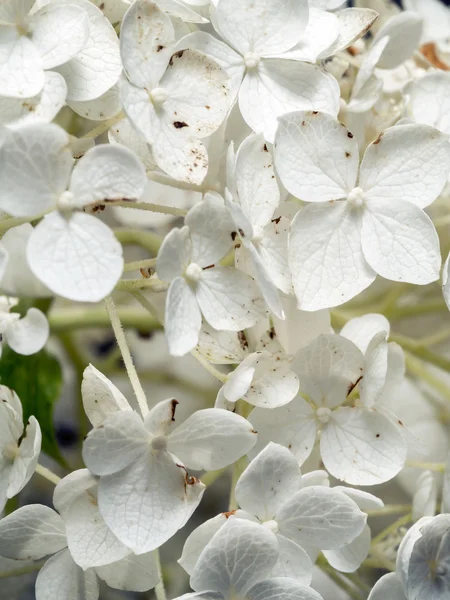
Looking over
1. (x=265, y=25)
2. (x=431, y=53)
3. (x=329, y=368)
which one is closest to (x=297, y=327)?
(x=329, y=368)

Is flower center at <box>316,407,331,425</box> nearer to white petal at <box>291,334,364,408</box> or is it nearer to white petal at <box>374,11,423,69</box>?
white petal at <box>291,334,364,408</box>

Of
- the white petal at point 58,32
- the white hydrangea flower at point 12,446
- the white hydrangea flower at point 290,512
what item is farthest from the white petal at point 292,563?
the white petal at point 58,32

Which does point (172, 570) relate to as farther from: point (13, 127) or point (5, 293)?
point (13, 127)

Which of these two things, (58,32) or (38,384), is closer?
(58,32)

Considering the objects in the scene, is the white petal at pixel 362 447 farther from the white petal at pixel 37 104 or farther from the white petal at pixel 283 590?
the white petal at pixel 37 104

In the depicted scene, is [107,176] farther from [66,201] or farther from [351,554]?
[351,554]

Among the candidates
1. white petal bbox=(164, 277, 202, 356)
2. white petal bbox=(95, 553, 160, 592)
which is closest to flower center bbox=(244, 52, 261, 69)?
white petal bbox=(164, 277, 202, 356)
